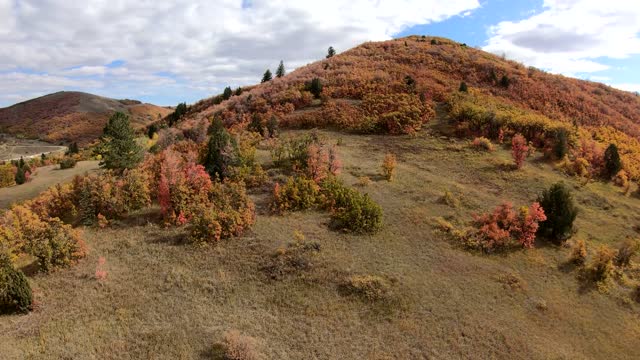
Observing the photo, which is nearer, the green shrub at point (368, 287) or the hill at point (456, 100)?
the green shrub at point (368, 287)

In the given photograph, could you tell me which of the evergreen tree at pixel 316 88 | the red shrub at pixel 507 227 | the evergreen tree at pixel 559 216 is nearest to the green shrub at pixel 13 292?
the red shrub at pixel 507 227

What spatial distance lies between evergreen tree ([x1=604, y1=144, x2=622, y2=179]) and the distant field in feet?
280

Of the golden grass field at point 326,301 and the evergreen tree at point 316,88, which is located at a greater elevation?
the evergreen tree at point 316,88

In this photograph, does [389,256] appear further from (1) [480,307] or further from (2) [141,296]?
(2) [141,296]

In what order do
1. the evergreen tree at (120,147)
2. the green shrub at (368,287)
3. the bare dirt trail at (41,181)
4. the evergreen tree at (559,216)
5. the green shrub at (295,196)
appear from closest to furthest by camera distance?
the green shrub at (368,287) < the evergreen tree at (559,216) < the green shrub at (295,196) < the evergreen tree at (120,147) < the bare dirt trail at (41,181)

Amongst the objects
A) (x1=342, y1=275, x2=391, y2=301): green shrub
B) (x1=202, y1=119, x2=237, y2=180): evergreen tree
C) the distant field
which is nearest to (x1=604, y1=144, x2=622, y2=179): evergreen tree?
(x1=342, y1=275, x2=391, y2=301): green shrub

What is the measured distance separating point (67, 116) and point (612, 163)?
14860cm

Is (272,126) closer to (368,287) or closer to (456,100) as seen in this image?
(456,100)

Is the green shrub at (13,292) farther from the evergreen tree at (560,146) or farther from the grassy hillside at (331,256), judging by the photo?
the evergreen tree at (560,146)

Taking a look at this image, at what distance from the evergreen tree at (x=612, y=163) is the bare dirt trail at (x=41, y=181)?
51794 millimetres

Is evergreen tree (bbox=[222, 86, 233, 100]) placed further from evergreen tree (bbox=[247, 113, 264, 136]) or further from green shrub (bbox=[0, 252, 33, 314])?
green shrub (bbox=[0, 252, 33, 314])

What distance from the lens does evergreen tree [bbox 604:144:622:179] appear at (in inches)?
1385

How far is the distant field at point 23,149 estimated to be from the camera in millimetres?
75844

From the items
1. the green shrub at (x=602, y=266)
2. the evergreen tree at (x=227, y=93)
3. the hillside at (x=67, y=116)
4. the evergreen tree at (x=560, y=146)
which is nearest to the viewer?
the green shrub at (x=602, y=266)
